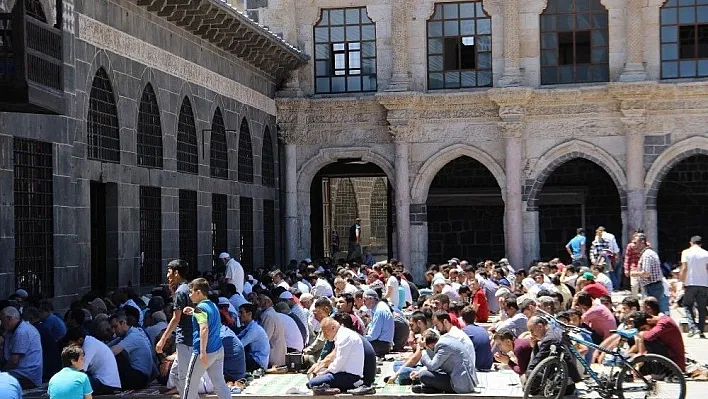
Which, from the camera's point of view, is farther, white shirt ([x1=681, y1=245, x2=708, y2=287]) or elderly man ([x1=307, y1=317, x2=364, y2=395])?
white shirt ([x1=681, y1=245, x2=708, y2=287])

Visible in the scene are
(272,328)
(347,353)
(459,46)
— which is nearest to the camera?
(347,353)

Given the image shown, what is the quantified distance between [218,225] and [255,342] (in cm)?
1023

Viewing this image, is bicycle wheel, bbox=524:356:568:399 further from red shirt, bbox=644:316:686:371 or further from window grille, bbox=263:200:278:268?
window grille, bbox=263:200:278:268

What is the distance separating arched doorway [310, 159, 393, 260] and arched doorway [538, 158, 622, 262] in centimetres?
407

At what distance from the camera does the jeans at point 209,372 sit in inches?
471

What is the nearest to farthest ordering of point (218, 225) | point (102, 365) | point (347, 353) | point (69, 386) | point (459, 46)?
point (69, 386) → point (102, 365) → point (347, 353) → point (218, 225) → point (459, 46)

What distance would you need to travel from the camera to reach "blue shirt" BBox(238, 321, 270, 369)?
1555 cm

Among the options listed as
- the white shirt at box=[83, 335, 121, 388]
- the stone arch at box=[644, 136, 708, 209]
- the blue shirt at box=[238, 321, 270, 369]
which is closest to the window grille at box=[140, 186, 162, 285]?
the blue shirt at box=[238, 321, 270, 369]

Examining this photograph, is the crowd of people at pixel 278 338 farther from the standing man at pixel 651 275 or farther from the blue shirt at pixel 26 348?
the standing man at pixel 651 275

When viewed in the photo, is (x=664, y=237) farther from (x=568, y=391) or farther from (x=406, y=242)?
(x=568, y=391)

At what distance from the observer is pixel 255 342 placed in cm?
1565

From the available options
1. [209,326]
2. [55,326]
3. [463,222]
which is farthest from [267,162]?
[209,326]

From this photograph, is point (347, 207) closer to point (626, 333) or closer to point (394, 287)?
point (394, 287)

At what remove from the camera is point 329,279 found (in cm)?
2531
